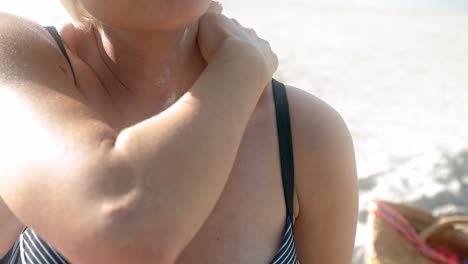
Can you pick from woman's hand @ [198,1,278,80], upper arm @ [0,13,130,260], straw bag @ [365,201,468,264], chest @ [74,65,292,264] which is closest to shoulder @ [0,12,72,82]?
upper arm @ [0,13,130,260]

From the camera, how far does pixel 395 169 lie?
3.01 meters

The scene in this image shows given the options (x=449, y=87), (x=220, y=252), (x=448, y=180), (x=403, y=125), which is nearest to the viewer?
(x=220, y=252)

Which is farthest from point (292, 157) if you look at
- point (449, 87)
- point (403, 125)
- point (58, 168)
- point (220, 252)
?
point (449, 87)

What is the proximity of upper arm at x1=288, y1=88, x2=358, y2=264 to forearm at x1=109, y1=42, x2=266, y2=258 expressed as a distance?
0.85 feet

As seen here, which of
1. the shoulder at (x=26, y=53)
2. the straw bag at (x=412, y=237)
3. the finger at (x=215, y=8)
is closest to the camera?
the shoulder at (x=26, y=53)

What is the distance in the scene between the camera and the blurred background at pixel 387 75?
286 cm

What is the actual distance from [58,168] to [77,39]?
0.44m

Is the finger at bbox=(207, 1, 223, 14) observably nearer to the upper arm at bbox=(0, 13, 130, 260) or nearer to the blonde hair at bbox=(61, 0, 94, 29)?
the blonde hair at bbox=(61, 0, 94, 29)

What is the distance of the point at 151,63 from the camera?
3.69ft

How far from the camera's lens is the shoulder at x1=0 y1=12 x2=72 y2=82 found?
0.91m

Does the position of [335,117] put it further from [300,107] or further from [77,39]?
[77,39]

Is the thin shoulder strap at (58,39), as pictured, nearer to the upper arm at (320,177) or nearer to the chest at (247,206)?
the chest at (247,206)

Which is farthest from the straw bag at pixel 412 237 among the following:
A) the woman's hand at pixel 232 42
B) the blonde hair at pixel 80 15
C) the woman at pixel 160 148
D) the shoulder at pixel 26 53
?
the shoulder at pixel 26 53

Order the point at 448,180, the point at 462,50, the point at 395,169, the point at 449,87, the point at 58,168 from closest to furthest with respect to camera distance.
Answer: the point at 58,168
the point at 448,180
the point at 395,169
the point at 449,87
the point at 462,50
